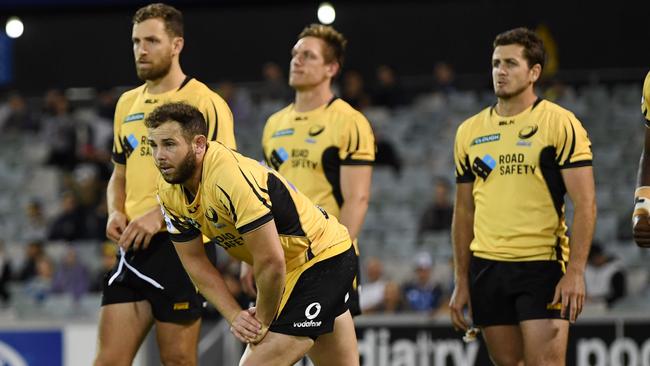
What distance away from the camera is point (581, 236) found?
5.35 m

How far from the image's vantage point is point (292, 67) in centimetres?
645

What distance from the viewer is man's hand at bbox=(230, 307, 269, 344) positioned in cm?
477

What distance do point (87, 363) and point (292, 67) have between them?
3.06 metres

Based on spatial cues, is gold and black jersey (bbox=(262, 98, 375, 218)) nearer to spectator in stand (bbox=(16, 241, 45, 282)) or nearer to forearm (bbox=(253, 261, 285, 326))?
forearm (bbox=(253, 261, 285, 326))

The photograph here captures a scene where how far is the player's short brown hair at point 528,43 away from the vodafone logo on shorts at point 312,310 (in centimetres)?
174

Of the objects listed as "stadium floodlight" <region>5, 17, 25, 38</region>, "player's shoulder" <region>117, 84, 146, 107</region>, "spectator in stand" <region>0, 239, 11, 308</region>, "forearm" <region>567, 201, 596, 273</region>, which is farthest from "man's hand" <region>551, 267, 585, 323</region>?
"stadium floodlight" <region>5, 17, 25, 38</region>

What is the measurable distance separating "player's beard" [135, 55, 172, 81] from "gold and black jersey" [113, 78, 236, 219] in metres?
0.10

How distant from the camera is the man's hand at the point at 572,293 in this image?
17.3 ft

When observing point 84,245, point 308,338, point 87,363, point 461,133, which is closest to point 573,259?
point 461,133

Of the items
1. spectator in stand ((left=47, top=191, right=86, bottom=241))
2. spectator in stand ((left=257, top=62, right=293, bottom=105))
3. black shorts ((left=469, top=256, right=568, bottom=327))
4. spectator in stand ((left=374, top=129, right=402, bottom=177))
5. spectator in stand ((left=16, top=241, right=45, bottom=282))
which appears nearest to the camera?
black shorts ((left=469, top=256, right=568, bottom=327))

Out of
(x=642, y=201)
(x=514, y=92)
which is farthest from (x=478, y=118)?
(x=642, y=201)

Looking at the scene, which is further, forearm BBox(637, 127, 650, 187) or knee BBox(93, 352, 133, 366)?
knee BBox(93, 352, 133, 366)

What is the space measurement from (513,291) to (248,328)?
1.47 metres

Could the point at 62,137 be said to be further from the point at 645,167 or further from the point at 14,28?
the point at 645,167
